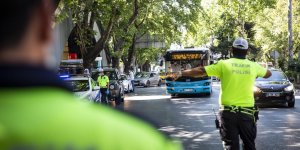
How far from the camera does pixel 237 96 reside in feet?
18.1

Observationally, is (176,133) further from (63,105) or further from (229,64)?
(63,105)

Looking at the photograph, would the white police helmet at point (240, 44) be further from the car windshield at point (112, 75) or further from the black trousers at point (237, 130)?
the car windshield at point (112, 75)

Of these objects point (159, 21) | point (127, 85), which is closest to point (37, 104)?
point (127, 85)

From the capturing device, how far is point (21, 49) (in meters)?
1.08

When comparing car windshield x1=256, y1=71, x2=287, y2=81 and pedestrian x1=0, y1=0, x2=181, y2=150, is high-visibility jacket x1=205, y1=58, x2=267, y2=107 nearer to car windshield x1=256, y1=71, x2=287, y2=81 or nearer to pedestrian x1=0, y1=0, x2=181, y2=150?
pedestrian x1=0, y1=0, x2=181, y2=150

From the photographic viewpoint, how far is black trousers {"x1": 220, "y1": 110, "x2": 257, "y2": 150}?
5.44m

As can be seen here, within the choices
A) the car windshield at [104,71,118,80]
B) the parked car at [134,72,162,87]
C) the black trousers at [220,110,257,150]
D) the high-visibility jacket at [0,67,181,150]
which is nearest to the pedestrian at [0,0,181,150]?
the high-visibility jacket at [0,67,181,150]

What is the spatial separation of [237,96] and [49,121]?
461 cm

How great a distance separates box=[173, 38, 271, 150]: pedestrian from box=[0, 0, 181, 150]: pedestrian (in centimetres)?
441

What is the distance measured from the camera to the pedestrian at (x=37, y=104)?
1028 millimetres

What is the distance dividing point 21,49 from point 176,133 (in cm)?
1039

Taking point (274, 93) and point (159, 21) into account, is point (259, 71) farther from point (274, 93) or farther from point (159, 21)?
point (159, 21)

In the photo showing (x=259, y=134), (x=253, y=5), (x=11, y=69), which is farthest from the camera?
(x=253, y=5)

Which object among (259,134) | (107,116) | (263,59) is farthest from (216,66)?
(263,59)
